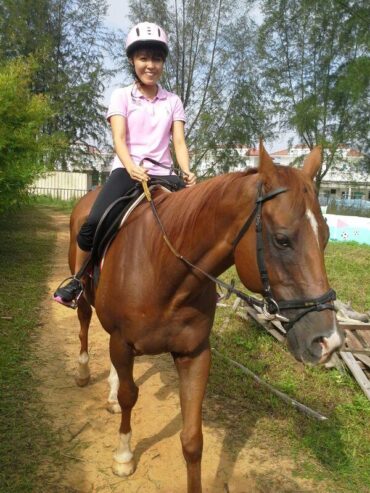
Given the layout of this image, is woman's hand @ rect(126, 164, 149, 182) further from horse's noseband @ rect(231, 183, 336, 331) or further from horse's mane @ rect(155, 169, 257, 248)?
horse's noseband @ rect(231, 183, 336, 331)

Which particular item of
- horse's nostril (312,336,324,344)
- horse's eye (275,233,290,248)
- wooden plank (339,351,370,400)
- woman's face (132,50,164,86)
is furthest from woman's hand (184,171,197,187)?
wooden plank (339,351,370,400)

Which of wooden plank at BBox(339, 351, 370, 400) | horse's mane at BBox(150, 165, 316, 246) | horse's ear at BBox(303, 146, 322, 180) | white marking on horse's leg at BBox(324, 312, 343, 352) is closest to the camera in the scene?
white marking on horse's leg at BBox(324, 312, 343, 352)

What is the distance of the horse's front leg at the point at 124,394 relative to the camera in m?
3.00

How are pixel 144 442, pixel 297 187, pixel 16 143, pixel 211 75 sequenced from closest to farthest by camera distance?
pixel 297 187 → pixel 144 442 → pixel 16 143 → pixel 211 75

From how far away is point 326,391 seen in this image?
4.61m

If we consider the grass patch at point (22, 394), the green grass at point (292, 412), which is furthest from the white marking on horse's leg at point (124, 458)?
the green grass at point (292, 412)

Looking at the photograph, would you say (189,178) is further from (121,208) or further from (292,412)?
(292,412)

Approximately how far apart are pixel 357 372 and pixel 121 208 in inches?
132

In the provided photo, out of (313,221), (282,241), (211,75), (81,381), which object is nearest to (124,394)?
(81,381)

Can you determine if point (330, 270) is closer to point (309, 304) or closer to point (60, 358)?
point (60, 358)

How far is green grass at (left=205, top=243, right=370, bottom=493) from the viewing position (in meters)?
3.41

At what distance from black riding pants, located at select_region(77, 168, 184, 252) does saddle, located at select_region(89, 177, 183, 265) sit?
0.25 ft

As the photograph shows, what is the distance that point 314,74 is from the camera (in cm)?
2331

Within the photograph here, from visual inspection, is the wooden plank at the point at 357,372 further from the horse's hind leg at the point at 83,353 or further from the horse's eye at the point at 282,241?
the horse's eye at the point at 282,241
